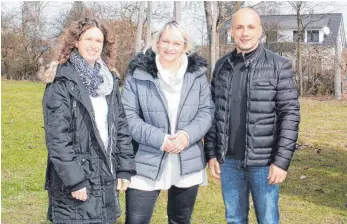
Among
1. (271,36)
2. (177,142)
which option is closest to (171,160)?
(177,142)

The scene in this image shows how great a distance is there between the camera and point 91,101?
3.06 meters

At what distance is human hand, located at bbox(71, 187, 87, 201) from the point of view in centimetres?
299

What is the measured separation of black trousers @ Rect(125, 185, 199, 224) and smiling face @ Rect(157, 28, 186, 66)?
0.93 meters

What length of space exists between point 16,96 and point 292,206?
14.0m

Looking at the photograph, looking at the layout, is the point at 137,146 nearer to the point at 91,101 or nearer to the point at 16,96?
the point at 91,101

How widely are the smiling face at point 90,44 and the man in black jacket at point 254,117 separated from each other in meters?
0.93

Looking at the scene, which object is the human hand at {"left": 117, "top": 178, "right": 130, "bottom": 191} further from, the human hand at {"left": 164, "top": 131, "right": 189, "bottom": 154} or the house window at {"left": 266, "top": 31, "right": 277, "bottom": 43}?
the house window at {"left": 266, "top": 31, "right": 277, "bottom": 43}

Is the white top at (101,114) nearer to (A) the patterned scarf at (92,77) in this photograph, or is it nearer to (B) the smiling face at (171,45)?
(A) the patterned scarf at (92,77)

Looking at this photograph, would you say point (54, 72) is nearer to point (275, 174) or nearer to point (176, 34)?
point (176, 34)

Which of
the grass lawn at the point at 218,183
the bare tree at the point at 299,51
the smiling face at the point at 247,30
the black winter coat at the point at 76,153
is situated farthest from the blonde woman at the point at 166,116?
the bare tree at the point at 299,51

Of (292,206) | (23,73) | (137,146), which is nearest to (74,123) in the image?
(137,146)

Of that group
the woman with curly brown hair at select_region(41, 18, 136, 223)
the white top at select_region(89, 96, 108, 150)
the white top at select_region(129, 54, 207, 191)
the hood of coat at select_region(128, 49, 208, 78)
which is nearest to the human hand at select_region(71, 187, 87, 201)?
the woman with curly brown hair at select_region(41, 18, 136, 223)

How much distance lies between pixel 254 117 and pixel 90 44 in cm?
119

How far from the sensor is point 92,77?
10.2ft
